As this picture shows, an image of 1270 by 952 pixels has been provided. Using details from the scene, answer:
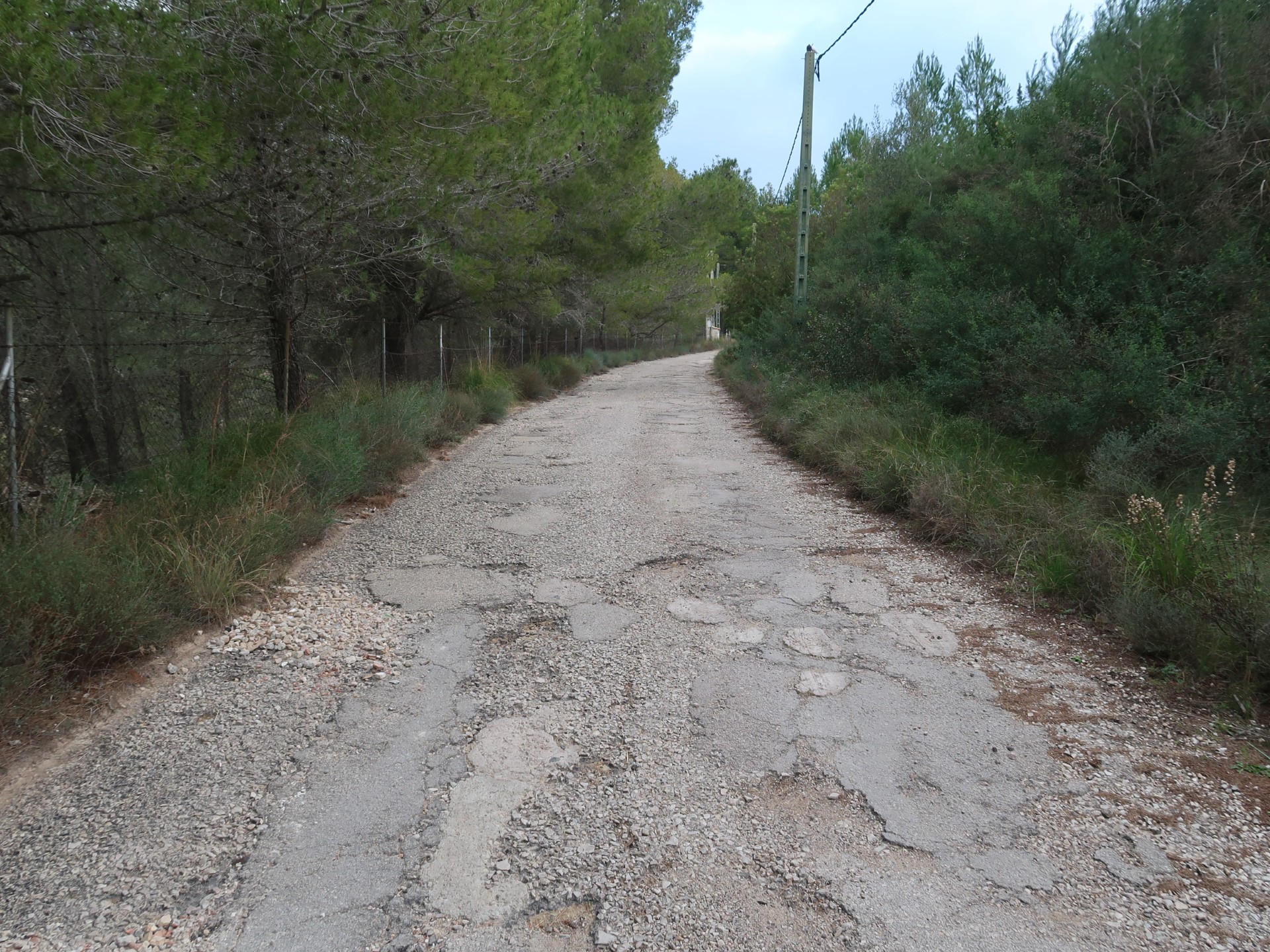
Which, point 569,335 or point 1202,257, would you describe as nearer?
point 1202,257

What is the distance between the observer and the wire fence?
5.61m

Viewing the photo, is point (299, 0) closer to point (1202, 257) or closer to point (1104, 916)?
point (1104, 916)

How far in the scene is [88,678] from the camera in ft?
13.5

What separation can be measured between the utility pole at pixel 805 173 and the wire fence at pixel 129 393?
30.0 feet

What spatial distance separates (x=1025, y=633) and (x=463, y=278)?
28.2ft

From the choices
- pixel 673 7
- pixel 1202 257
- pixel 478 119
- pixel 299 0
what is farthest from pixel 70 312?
pixel 673 7

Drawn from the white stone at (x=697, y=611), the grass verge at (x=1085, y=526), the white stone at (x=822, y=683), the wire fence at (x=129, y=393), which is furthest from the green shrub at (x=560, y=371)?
the white stone at (x=822, y=683)

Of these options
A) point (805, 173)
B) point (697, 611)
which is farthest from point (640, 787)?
point (805, 173)

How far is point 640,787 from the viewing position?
3369mm

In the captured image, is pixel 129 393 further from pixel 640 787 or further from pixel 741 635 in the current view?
pixel 640 787

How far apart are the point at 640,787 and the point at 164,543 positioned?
330cm

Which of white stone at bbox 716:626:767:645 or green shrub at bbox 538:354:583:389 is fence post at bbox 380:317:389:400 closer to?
white stone at bbox 716:626:767:645

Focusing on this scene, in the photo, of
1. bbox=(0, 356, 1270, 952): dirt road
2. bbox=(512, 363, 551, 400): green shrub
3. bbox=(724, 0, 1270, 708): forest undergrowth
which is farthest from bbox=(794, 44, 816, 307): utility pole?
bbox=(0, 356, 1270, 952): dirt road

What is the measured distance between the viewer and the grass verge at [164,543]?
3930mm
